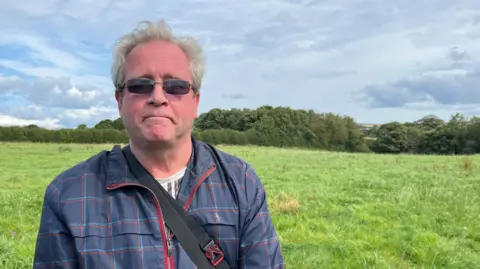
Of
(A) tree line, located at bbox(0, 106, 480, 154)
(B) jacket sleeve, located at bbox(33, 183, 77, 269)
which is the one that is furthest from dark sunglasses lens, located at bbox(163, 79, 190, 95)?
(A) tree line, located at bbox(0, 106, 480, 154)

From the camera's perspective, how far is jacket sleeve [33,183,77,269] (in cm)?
214

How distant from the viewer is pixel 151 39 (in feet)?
7.72

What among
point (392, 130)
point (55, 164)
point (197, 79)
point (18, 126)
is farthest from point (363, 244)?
point (392, 130)

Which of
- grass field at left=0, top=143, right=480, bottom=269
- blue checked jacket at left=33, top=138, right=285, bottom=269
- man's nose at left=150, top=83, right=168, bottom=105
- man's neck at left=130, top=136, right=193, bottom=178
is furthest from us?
grass field at left=0, top=143, right=480, bottom=269

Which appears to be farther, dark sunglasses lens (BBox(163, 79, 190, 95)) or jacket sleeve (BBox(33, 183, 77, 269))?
dark sunglasses lens (BBox(163, 79, 190, 95))

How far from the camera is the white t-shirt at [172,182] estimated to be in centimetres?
241

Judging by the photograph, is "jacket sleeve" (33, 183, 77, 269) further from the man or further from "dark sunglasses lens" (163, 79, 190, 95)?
"dark sunglasses lens" (163, 79, 190, 95)

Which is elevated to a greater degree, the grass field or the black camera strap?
the black camera strap

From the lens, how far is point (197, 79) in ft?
8.09

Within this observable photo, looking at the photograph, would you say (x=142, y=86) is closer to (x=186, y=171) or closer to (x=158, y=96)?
(x=158, y=96)

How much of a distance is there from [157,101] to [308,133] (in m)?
77.4

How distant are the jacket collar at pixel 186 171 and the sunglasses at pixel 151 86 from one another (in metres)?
0.41

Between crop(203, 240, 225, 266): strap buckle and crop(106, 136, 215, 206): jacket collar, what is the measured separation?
29cm

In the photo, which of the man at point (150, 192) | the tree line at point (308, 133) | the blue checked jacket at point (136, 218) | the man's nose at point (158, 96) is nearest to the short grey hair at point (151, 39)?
the man at point (150, 192)
